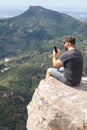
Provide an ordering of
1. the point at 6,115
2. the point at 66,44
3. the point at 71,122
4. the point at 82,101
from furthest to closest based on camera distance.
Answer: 1. the point at 6,115
2. the point at 66,44
3. the point at 82,101
4. the point at 71,122

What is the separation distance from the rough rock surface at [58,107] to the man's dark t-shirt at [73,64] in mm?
486

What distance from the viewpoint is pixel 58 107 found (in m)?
17.3

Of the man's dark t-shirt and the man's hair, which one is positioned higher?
the man's hair

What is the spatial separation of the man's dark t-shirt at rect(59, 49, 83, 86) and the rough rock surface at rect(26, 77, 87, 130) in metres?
0.49

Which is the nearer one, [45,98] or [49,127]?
[49,127]

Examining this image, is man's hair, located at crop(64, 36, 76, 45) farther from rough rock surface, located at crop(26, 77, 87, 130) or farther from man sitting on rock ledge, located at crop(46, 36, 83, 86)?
rough rock surface, located at crop(26, 77, 87, 130)

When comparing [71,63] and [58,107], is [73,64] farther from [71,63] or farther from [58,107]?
[58,107]

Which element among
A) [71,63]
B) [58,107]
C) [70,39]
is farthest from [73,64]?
[58,107]

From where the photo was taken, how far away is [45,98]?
18453 millimetres

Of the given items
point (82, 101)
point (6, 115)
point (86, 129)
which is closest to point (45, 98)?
point (82, 101)

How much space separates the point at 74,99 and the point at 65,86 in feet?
6.41

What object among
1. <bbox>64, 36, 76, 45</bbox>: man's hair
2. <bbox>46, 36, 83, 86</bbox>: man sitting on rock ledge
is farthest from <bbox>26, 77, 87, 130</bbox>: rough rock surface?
<bbox>64, 36, 76, 45</bbox>: man's hair

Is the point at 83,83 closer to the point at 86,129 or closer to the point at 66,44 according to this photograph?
the point at 66,44

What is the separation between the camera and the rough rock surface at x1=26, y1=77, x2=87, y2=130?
16750 mm
